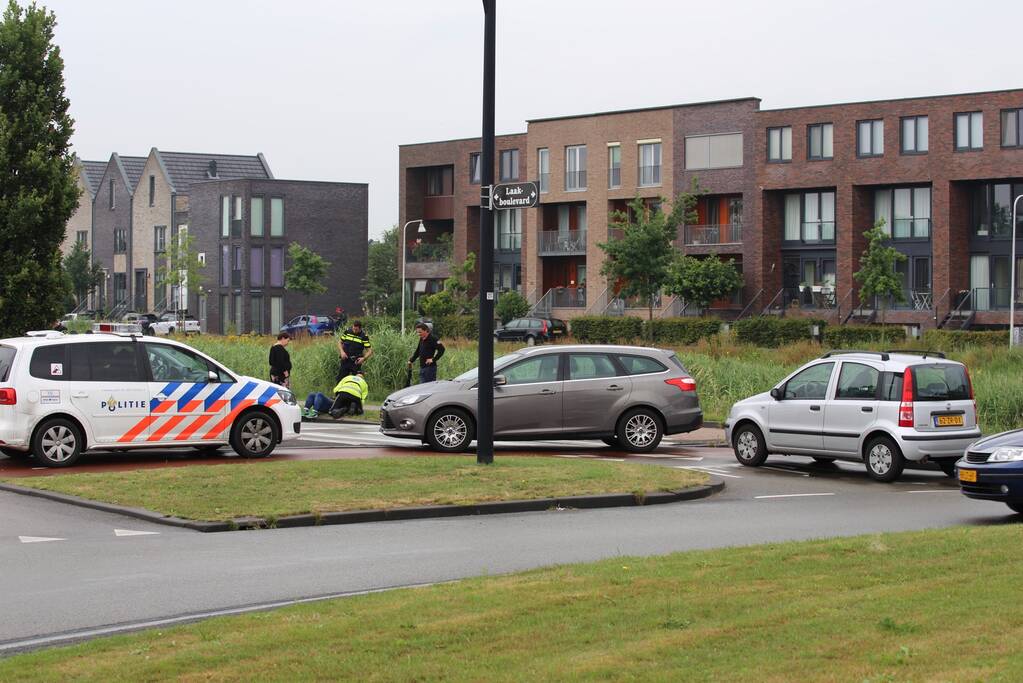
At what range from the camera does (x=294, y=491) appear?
549 inches

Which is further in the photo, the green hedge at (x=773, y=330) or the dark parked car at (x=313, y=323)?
the dark parked car at (x=313, y=323)

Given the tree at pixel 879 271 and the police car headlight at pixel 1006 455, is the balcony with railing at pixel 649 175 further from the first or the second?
the police car headlight at pixel 1006 455

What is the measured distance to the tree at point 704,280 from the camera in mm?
62594

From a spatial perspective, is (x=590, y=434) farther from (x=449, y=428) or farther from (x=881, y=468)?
(x=881, y=468)

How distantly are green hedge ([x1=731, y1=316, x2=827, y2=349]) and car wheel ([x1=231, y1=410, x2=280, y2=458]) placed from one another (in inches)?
1599

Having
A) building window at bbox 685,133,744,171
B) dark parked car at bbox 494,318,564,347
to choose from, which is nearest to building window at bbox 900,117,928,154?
building window at bbox 685,133,744,171

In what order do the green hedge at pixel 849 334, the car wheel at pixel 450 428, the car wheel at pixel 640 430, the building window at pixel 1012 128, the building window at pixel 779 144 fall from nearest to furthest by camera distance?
1. the car wheel at pixel 450 428
2. the car wheel at pixel 640 430
3. the green hedge at pixel 849 334
4. the building window at pixel 1012 128
5. the building window at pixel 779 144

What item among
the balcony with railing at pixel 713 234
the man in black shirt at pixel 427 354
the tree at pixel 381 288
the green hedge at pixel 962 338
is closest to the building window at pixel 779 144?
the balcony with railing at pixel 713 234

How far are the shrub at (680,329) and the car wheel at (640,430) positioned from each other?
1592 inches

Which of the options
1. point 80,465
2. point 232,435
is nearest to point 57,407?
point 80,465

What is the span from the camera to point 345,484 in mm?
14375

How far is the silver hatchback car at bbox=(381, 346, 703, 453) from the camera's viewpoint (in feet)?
64.1

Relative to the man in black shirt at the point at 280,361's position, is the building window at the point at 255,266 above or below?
above

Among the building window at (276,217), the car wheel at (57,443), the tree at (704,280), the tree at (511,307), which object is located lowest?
the car wheel at (57,443)
